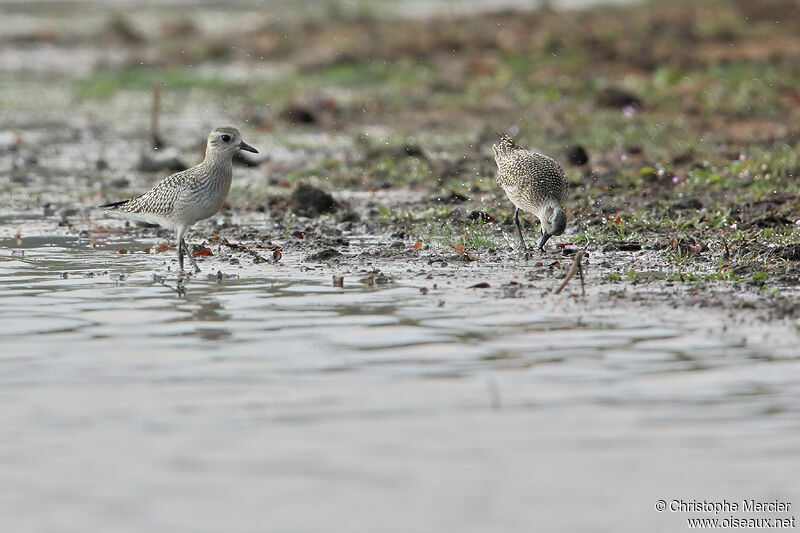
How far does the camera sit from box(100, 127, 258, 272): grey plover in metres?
12.8

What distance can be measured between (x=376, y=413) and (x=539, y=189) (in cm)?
618

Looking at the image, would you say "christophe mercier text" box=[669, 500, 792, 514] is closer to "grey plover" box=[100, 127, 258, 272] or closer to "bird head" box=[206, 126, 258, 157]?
"grey plover" box=[100, 127, 258, 272]

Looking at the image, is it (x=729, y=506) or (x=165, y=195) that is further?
(x=165, y=195)

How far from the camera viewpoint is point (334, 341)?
953 centimetres

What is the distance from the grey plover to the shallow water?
177cm

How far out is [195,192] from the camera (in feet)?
42.1

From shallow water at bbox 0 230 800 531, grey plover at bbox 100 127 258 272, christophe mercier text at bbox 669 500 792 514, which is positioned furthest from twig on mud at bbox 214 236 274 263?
christophe mercier text at bbox 669 500 792 514

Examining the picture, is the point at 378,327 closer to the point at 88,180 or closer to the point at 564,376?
the point at 564,376

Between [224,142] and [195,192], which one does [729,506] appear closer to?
[195,192]

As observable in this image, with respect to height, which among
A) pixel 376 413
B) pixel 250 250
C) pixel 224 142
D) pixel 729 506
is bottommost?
pixel 729 506

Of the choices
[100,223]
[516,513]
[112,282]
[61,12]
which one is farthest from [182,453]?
[61,12]

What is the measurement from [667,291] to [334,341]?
10.4 ft

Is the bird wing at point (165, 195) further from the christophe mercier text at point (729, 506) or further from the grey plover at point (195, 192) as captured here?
the christophe mercier text at point (729, 506)

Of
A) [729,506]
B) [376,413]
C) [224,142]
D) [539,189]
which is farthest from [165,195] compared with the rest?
[729,506]
